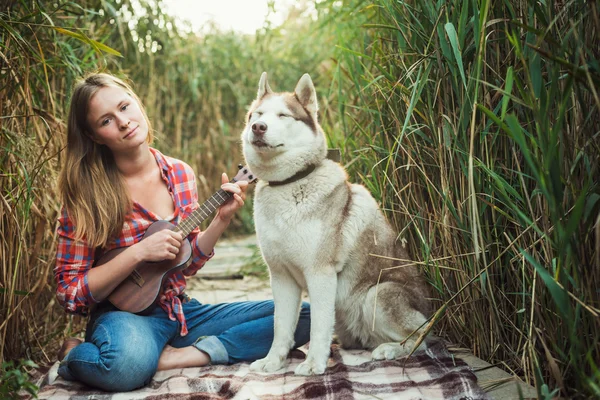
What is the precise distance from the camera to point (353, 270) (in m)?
2.49

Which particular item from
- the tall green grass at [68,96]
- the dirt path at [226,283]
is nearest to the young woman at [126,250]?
the tall green grass at [68,96]

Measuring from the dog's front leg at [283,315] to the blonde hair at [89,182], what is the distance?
0.72 metres

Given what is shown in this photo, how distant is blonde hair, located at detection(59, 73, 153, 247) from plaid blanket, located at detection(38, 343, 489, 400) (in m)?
0.62

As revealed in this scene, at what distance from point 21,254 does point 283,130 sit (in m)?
1.26

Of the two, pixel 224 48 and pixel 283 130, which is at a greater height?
pixel 224 48

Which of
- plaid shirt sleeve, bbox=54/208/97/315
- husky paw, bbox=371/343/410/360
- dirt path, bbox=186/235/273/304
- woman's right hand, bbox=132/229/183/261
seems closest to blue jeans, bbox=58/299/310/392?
plaid shirt sleeve, bbox=54/208/97/315

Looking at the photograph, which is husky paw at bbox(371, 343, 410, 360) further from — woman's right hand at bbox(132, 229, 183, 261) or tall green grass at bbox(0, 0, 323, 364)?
tall green grass at bbox(0, 0, 323, 364)

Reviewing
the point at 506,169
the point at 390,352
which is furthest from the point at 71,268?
the point at 506,169

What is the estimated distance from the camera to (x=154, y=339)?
2420 millimetres

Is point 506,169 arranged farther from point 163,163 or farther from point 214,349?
point 163,163

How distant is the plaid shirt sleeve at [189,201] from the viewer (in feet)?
8.80

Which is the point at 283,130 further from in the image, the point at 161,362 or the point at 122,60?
the point at 122,60

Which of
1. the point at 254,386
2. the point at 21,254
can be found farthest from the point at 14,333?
the point at 254,386

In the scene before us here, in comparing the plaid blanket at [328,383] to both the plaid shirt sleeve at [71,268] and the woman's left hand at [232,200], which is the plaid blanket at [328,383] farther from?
the woman's left hand at [232,200]
